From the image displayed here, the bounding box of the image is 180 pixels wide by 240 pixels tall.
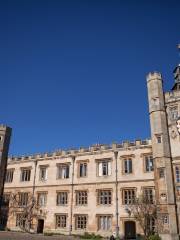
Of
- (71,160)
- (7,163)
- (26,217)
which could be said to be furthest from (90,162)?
(7,163)

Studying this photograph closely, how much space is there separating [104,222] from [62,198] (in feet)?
22.7

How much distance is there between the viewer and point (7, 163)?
146 feet

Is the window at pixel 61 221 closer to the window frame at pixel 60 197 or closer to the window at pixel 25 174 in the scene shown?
the window frame at pixel 60 197

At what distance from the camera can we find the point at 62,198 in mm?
37500

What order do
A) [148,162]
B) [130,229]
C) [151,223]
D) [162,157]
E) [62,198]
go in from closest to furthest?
1. [151,223]
2. [162,157]
3. [130,229]
4. [148,162]
5. [62,198]

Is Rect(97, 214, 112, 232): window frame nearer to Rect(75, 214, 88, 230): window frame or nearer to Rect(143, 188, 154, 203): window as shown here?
Rect(75, 214, 88, 230): window frame

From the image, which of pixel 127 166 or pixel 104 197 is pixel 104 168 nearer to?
pixel 127 166

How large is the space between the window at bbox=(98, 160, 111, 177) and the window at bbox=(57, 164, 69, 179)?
508 centimetres

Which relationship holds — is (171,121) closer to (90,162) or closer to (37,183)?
(90,162)

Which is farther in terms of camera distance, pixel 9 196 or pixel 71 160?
pixel 9 196

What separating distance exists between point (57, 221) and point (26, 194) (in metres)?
6.81

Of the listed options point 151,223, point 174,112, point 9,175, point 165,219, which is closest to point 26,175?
point 9,175

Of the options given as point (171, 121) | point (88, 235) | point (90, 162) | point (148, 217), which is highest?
point (171, 121)

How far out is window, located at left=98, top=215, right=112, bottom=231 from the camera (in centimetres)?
3328
